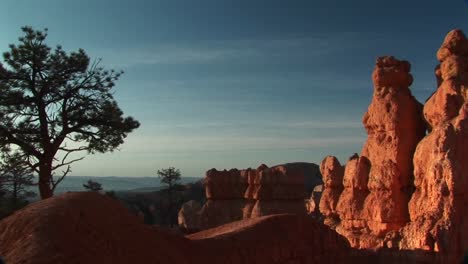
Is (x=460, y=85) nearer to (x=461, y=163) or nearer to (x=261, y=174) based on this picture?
(x=461, y=163)

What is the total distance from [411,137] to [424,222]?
5.82 metres

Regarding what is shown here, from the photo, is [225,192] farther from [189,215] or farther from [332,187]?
[332,187]

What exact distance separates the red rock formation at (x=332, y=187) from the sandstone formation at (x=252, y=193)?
256 inches

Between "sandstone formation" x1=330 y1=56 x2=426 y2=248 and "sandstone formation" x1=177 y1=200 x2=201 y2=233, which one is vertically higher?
"sandstone formation" x1=330 y1=56 x2=426 y2=248

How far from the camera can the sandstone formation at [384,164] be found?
22.2 meters

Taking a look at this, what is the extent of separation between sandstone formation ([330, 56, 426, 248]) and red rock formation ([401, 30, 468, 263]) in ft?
6.42

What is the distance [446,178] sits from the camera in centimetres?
1789

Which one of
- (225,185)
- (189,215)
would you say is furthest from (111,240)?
(189,215)

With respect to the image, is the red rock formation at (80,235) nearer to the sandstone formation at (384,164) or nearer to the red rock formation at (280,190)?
the sandstone formation at (384,164)

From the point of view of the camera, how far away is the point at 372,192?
2333 centimetres

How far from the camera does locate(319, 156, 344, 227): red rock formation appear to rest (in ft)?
89.2

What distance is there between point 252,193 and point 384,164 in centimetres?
1491

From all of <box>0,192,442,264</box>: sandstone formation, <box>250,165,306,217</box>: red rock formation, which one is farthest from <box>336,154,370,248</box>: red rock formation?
<box>0,192,442,264</box>: sandstone formation

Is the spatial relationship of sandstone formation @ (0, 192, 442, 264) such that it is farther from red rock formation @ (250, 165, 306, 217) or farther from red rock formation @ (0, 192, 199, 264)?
red rock formation @ (250, 165, 306, 217)
